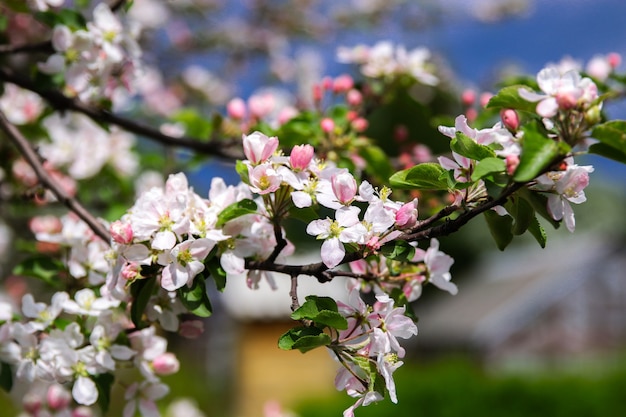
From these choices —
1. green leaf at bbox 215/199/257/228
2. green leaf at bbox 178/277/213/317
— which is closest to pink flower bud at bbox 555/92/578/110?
green leaf at bbox 215/199/257/228

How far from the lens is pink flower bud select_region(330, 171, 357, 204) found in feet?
3.84

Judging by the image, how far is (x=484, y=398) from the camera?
7.82m

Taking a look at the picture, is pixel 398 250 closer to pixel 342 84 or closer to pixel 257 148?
pixel 257 148

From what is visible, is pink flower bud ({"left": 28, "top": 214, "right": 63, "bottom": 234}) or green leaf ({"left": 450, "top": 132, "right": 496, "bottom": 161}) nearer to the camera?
green leaf ({"left": 450, "top": 132, "right": 496, "bottom": 161})

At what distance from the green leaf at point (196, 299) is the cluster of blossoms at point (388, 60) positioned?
3.48 ft

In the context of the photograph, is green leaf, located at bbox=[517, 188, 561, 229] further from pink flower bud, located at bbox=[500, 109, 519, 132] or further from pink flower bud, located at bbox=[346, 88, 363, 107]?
pink flower bud, located at bbox=[346, 88, 363, 107]

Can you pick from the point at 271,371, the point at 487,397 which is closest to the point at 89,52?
the point at 487,397

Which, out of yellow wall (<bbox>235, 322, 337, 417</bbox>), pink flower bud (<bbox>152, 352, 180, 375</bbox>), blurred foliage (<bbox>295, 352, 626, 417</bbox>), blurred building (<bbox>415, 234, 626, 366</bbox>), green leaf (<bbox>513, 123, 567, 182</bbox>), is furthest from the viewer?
A: blurred building (<bbox>415, 234, 626, 366</bbox>)

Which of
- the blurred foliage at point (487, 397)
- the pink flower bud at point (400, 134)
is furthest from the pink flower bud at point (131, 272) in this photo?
the blurred foliage at point (487, 397)

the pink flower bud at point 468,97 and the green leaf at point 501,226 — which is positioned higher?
the pink flower bud at point 468,97

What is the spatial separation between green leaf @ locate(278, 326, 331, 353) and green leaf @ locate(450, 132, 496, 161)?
33 centimetres

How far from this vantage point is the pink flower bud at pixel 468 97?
2.14 meters

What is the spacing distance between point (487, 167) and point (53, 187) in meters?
1.01

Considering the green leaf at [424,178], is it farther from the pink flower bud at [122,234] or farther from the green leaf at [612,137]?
the pink flower bud at [122,234]
